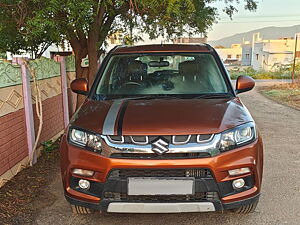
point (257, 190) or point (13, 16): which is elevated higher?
point (13, 16)

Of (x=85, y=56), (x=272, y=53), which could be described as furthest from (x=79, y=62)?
(x=272, y=53)

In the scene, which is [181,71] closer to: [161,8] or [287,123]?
[161,8]

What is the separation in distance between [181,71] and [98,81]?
1.01 m

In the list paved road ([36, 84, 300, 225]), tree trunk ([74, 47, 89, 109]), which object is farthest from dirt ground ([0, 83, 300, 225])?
tree trunk ([74, 47, 89, 109])

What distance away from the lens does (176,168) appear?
8.43ft

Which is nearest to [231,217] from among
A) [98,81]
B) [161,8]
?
[98,81]

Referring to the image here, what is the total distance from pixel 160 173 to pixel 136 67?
5.76 ft

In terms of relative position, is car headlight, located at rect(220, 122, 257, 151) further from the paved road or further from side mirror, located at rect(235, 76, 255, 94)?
side mirror, located at rect(235, 76, 255, 94)

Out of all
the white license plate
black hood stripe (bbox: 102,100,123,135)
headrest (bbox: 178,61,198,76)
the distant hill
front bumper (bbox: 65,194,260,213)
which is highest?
the distant hill

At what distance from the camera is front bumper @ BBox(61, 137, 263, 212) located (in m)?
2.57

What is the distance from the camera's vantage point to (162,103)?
→ 10.5 feet

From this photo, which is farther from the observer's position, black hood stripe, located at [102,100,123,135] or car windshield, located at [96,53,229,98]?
car windshield, located at [96,53,229,98]

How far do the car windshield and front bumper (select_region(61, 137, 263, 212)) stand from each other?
1.05 metres

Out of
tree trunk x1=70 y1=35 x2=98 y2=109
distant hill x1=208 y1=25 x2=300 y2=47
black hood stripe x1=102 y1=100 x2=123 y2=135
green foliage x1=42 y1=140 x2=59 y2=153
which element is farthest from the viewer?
distant hill x1=208 y1=25 x2=300 y2=47
